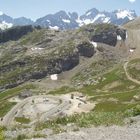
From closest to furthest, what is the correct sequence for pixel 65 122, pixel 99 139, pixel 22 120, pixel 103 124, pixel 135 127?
pixel 99 139 → pixel 135 127 → pixel 103 124 → pixel 65 122 → pixel 22 120

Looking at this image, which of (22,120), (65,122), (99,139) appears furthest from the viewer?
(22,120)

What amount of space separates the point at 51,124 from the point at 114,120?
611 centimetres

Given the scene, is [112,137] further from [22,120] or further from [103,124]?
[22,120]

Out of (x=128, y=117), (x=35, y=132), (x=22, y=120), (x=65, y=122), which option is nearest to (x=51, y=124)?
(x=65, y=122)

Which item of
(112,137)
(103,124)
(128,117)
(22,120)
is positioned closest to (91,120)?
(103,124)

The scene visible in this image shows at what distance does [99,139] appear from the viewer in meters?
32.2

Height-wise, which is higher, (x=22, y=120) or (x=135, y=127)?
(x=135, y=127)

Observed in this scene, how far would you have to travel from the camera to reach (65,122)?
43094mm

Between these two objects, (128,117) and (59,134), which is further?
(128,117)

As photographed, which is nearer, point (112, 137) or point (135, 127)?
point (112, 137)

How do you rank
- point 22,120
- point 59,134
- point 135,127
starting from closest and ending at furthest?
1. point 59,134
2. point 135,127
3. point 22,120

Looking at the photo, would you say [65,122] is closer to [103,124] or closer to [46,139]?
[103,124]

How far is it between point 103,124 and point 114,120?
6.53 feet

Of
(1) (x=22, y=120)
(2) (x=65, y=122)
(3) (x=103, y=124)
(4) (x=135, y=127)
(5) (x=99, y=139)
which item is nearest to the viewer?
(5) (x=99, y=139)
